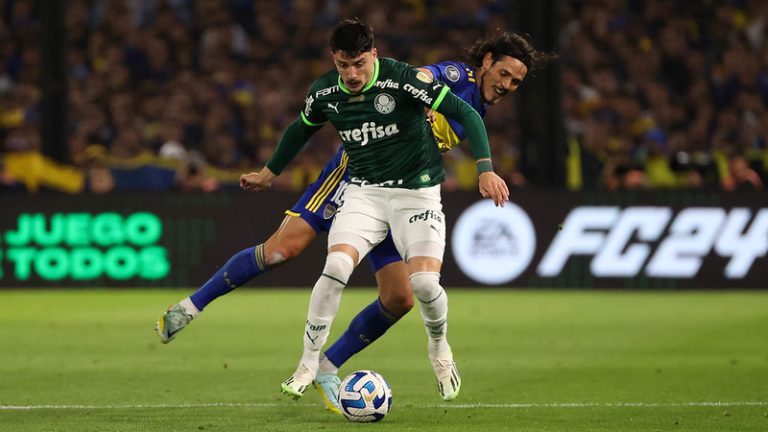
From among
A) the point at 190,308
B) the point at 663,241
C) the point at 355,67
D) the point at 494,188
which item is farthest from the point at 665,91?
the point at 494,188

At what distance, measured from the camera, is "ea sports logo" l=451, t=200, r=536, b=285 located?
15898 millimetres

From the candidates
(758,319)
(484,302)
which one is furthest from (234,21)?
(758,319)

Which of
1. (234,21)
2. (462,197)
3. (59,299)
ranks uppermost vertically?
(234,21)

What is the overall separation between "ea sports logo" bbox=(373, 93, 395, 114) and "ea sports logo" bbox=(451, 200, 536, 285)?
28.3ft

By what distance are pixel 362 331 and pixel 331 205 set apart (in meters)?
0.71

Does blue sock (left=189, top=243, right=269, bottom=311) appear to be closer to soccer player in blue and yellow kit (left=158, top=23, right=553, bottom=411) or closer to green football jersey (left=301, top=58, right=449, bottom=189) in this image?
soccer player in blue and yellow kit (left=158, top=23, right=553, bottom=411)

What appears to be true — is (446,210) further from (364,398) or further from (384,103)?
(364,398)

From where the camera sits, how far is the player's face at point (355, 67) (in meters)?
7.09


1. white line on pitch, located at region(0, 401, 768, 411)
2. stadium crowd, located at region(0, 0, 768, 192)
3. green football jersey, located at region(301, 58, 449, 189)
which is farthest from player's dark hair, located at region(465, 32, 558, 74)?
stadium crowd, located at region(0, 0, 768, 192)

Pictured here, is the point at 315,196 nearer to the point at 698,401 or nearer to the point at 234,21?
the point at 698,401

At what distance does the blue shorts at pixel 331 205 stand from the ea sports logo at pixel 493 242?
7991 mm

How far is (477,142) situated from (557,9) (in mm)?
9817

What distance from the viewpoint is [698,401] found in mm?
7895

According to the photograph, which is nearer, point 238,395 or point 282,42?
point 238,395
